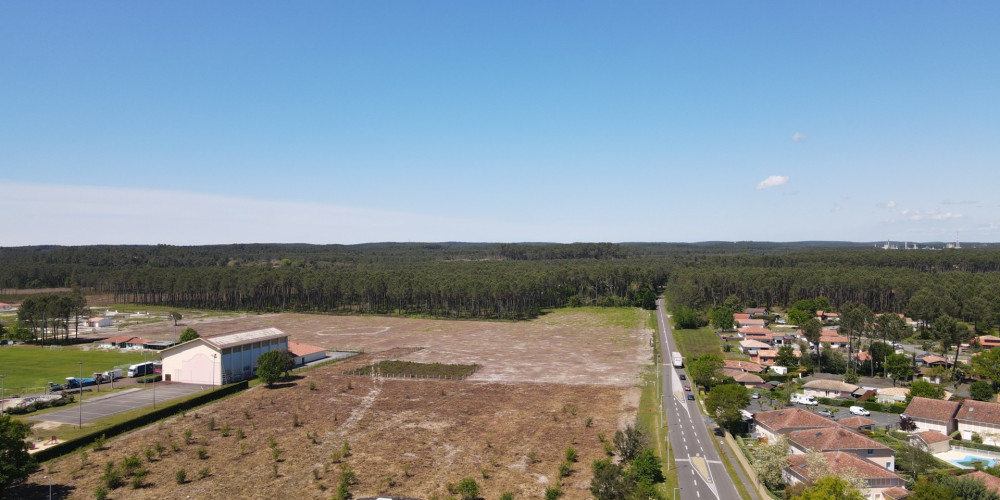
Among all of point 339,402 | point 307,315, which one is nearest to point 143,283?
point 307,315

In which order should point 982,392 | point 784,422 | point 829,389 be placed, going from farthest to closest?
point 829,389 < point 982,392 < point 784,422

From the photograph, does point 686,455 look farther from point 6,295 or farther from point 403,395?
point 6,295

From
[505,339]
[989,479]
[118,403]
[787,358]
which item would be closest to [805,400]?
[787,358]

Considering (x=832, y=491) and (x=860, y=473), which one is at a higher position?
(x=832, y=491)

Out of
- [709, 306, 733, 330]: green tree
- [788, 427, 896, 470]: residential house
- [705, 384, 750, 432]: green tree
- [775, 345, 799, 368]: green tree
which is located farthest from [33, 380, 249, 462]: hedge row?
[709, 306, 733, 330]: green tree

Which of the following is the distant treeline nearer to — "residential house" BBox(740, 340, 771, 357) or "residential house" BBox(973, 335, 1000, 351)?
A: "residential house" BBox(973, 335, 1000, 351)

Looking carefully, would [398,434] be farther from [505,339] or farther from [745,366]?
[505,339]

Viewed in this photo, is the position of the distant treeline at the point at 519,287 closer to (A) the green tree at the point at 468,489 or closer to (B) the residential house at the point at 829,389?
(B) the residential house at the point at 829,389
